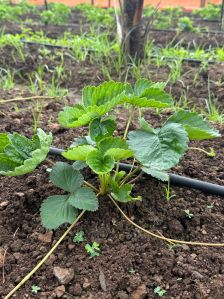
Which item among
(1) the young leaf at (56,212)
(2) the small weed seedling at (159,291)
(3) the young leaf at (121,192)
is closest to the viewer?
(2) the small weed seedling at (159,291)

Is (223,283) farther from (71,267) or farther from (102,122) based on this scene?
(102,122)

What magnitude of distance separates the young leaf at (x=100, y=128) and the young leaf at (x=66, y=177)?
0.16 m

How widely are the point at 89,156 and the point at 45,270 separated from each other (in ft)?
1.34

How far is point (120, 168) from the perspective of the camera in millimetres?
1872

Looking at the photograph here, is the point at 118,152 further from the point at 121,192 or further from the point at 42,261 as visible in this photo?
the point at 42,261

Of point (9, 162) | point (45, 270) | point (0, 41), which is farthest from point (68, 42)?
point (45, 270)

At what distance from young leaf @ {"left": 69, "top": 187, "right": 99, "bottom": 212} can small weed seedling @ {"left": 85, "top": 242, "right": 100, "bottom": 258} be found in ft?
0.44

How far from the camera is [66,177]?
158cm

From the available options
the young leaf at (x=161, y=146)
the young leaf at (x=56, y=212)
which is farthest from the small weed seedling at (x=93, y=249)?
the young leaf at (x=161, y=146)

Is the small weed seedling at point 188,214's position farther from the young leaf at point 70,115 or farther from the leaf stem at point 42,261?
the young leaf at point 70,115

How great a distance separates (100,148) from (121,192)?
0.67 ft

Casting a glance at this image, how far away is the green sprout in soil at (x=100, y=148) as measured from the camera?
1394mm

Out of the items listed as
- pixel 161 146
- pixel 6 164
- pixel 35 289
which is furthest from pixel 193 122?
pixel 35 289

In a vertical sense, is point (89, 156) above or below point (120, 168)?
above
